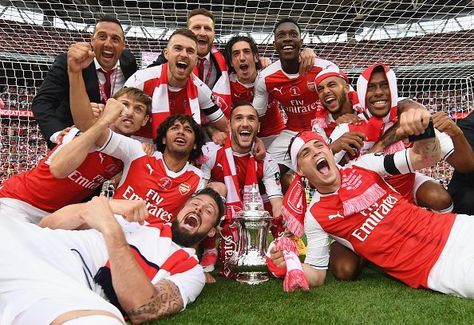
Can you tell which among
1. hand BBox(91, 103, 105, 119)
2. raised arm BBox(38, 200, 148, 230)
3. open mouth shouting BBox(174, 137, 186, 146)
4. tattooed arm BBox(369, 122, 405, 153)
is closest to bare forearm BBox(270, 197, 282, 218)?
tattooed arm BBox(369, 122, 405, 153)

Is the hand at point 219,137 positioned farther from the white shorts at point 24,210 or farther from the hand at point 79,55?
the white shorts at point 24,210

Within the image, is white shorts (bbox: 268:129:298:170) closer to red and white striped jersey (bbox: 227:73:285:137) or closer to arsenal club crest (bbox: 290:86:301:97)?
red and white striped jersey (bbox: 227:73:285:137)

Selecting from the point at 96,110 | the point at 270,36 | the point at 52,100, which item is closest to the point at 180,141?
the point at 96,110

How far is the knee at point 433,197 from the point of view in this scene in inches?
116

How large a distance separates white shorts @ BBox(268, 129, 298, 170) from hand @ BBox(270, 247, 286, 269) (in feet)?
5.41

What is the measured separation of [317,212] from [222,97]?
5.35 ft

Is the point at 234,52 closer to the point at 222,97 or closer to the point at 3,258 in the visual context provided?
the point at 222,97

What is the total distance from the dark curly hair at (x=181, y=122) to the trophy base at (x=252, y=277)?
79cm

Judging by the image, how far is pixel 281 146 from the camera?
4.20m

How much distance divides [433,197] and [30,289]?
245 centimetres

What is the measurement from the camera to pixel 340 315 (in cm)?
Answer: 195

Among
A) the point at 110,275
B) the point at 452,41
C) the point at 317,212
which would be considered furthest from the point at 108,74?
the point at 452,41

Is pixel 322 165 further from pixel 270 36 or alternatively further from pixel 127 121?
pixel 270 36

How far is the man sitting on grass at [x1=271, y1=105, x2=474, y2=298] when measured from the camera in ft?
7.38
